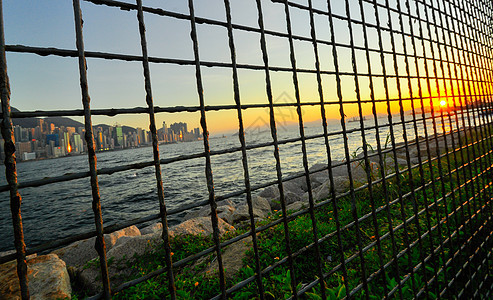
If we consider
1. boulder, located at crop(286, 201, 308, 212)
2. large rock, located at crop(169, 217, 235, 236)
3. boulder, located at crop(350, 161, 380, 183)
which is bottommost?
boulder, located at crop(286, 201, 308, 212)

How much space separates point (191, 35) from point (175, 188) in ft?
72.2

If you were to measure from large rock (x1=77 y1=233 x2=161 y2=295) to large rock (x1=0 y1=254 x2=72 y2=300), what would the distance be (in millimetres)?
487

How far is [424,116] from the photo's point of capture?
2.15m

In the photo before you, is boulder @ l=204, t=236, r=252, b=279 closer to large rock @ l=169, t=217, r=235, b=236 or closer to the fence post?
large rock @ l=169, t=217, r=235, b=236

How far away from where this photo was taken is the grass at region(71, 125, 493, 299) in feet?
6.69

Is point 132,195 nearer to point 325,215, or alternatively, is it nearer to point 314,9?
point 325,215

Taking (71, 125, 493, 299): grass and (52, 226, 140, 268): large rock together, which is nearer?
(71, 125, 493, 299): grass

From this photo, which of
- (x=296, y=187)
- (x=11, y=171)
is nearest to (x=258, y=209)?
(x=296, y=187)

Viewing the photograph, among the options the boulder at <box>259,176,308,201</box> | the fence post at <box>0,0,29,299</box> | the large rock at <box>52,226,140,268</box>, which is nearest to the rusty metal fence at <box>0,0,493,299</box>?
the fence post at <box>0,0,29,299</box>

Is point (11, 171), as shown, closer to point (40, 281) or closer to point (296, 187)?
point (40, 281)

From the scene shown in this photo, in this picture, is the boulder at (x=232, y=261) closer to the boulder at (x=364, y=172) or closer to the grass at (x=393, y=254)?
the grass at (x=393, y=254)

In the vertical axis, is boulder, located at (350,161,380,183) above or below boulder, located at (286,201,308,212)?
above

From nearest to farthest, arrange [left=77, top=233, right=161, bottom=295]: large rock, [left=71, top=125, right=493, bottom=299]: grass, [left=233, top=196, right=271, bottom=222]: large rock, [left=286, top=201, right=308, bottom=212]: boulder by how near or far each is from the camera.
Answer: [left=71, top=125, right=493, bottom=299]: grass → [left=77, top=233, right=161, bottom=295]: large rock → [left=286, top=201, right=308, bottom=212]: boulder → [left=233, top=196, right=271, bottom=222]: large rock

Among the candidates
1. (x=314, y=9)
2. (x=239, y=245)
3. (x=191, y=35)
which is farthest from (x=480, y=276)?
(x=191, y=35)
